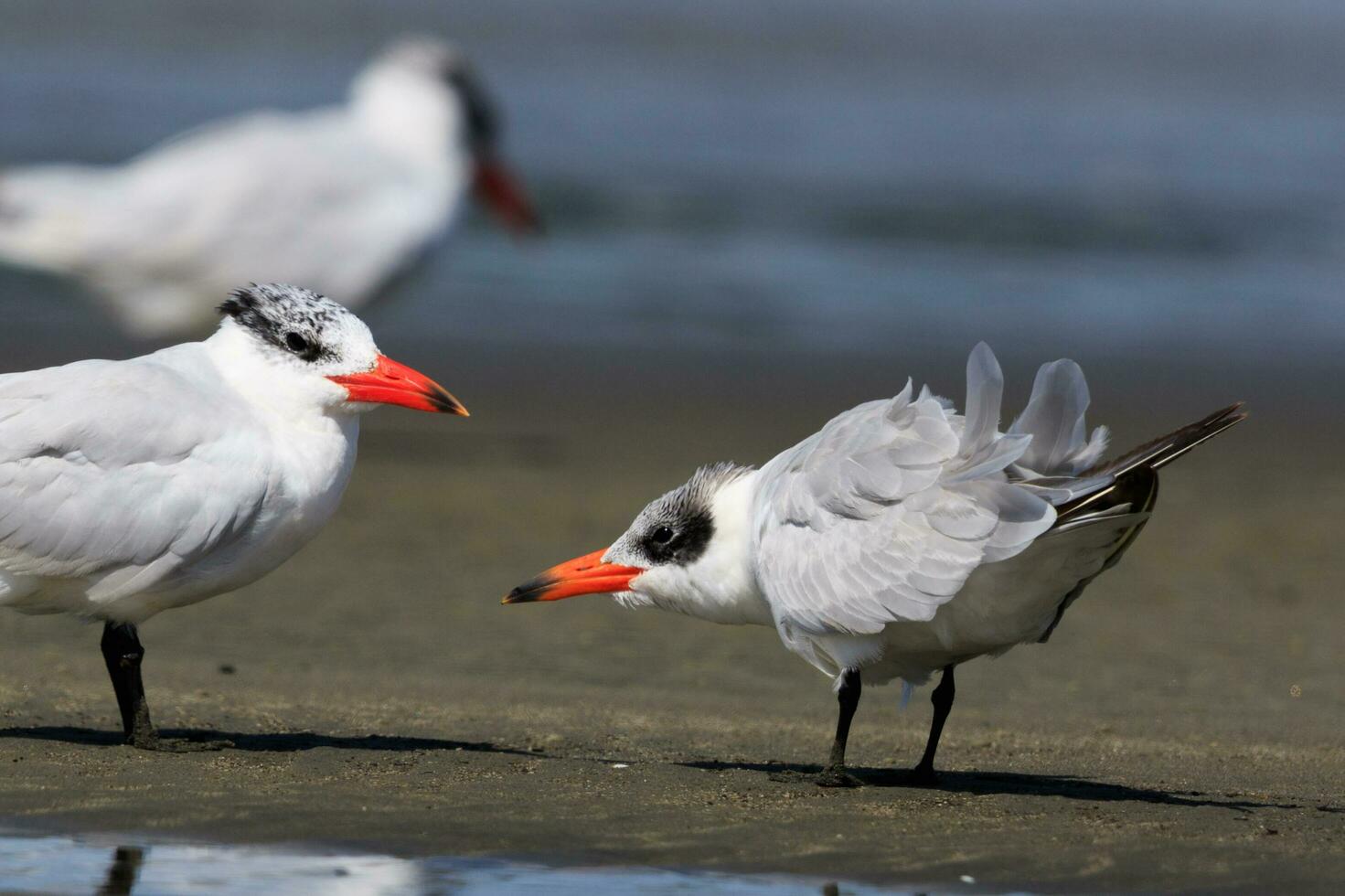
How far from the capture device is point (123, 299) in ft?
37.6

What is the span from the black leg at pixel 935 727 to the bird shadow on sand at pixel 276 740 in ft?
3.69

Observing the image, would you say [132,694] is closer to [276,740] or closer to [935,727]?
[276,740]

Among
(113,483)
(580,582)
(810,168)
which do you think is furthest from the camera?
(810,168)

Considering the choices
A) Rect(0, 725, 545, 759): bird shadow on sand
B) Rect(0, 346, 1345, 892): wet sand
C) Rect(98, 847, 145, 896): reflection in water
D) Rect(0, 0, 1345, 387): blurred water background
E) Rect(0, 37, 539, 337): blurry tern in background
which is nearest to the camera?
Rect(98, 847, 145, 896): reflection in water

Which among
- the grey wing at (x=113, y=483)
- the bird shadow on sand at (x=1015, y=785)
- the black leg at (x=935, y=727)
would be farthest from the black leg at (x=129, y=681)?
the black leg at (x=935, y=727)

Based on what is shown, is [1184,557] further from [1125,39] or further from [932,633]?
[1125,39]

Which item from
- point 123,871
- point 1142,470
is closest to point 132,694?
point 123,871

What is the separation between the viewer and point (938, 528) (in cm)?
553

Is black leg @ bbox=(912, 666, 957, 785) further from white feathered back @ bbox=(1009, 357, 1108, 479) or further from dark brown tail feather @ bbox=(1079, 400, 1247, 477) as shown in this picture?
dark brown tail feather @ bbox=(1079, 400, 1247, 477)

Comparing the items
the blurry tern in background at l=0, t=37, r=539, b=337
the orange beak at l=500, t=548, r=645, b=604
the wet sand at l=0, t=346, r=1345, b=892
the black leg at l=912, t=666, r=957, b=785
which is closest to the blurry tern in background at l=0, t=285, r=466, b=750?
the wet sand at l=0, t=346, r=1345, b=892

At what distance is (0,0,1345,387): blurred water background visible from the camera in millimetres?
15406

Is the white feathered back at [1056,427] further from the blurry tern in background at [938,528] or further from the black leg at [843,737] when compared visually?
the black leg at [843,737]

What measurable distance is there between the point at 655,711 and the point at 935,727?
4.41 feet

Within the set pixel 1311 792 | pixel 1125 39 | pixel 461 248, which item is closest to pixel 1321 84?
pixel 1125 39
